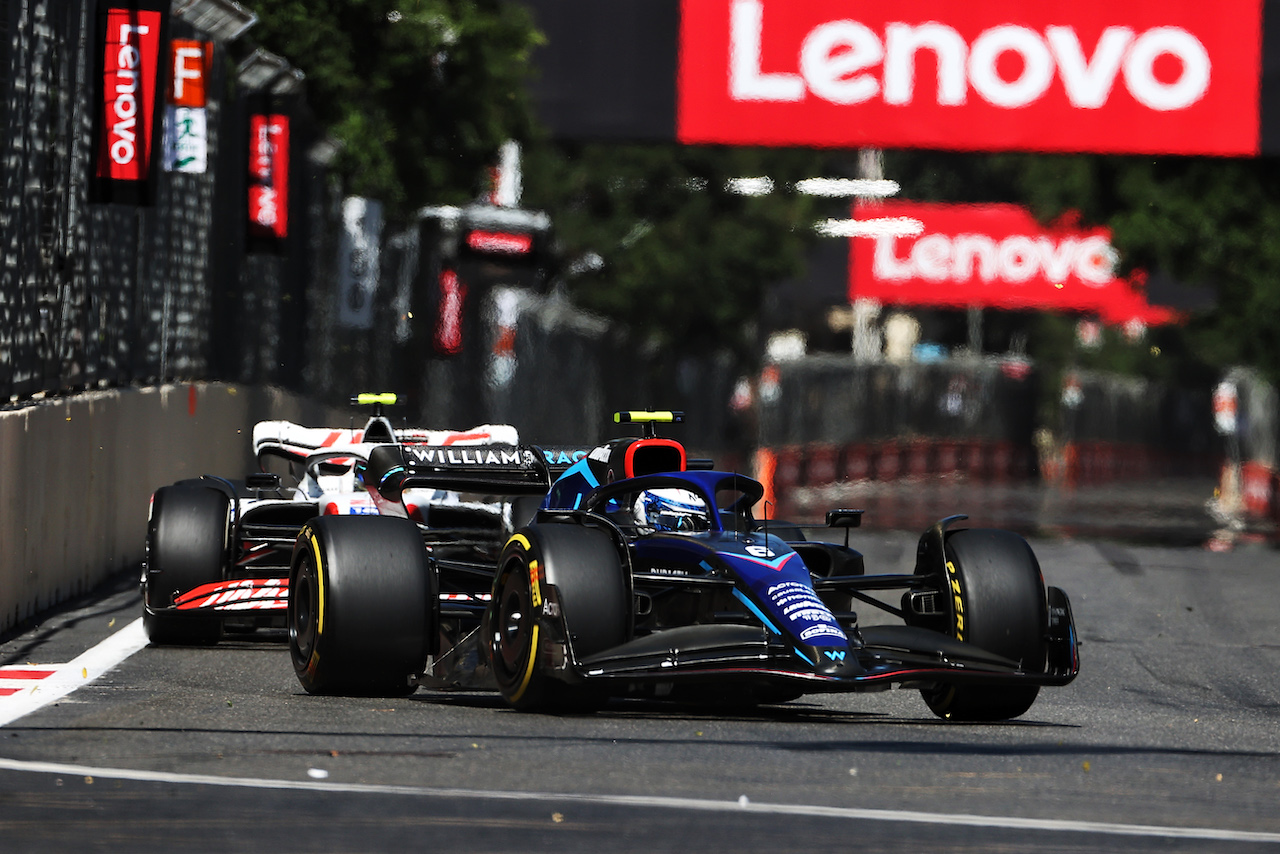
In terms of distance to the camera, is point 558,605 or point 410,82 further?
point 410,82

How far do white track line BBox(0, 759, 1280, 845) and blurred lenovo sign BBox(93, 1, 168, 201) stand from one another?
861 centimetres

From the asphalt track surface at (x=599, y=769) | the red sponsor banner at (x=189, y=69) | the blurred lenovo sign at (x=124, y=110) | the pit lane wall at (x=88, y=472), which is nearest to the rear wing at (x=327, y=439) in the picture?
the pit lane wall at (x=88, y=472)

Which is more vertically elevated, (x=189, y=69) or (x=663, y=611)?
(x=189, y=69)

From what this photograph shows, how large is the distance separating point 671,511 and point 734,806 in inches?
122

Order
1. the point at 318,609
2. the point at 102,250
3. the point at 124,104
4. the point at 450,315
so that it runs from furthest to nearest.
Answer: the point at 450,315 → the point at 102,250 → the point at 124,104 → the point at 318,609

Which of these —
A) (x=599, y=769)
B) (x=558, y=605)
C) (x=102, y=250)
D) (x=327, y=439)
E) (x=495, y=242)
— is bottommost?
(x=599, y=769)

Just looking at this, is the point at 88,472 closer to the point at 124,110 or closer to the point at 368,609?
the point at 124,110

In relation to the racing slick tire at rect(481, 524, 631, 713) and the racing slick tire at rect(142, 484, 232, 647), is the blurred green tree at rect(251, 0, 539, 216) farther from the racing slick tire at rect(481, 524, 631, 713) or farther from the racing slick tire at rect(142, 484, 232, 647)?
the racing slick tire at rect(481, 524, 631, 713)

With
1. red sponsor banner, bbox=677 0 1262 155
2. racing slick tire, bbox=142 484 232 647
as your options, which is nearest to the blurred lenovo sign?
racing slick tire, bbox=142 484 232 647

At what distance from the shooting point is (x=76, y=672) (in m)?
9.56

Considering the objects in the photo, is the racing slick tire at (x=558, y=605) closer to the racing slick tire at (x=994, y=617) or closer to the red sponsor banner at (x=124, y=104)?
the racing slick tire at (x=994, y=617)

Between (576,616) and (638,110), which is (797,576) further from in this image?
(638,110)

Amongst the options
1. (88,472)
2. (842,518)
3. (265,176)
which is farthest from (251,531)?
(265,176)

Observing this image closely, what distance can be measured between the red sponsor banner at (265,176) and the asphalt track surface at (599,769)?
1064 centimetres
